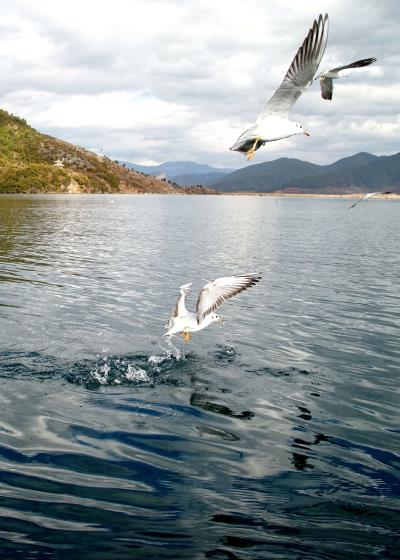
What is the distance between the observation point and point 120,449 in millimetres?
9938

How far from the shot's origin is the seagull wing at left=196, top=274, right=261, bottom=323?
12.4m

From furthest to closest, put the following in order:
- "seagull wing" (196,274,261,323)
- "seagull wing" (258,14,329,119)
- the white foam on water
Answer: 1. the white foam on water
2. "seagull wing" (196,274,261,323)
3. "seagull wing" (258,14,329,119)

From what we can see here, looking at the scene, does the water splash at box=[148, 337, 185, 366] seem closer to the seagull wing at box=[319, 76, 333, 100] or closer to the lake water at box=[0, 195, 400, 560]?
the lake water at box=[0, 195, 400, 560]

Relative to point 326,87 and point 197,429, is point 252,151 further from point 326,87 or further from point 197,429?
point 197,429

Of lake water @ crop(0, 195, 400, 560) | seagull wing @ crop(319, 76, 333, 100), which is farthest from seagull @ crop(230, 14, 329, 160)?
lake water @ crop(0, 195, 400, 560)

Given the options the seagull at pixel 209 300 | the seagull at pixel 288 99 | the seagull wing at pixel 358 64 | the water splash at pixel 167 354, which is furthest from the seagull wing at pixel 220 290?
the seagull wing at pixel 358 64

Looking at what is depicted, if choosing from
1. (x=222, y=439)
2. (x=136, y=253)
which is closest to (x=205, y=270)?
(x=136, y=253)

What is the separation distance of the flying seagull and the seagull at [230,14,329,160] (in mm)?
305

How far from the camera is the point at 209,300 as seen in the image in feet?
42.8

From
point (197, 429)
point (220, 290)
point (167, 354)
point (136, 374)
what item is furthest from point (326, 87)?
point (167, 354)

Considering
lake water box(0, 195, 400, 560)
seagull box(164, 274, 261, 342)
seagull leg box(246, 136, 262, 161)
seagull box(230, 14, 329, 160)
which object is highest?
seagull box(230, 14, 329, 160)

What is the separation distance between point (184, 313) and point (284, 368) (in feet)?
11.6

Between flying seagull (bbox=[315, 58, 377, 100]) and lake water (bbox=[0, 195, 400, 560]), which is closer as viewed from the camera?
lake water (bbox=[0, 195, 400, 560])

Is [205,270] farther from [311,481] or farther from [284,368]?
[311,481]
